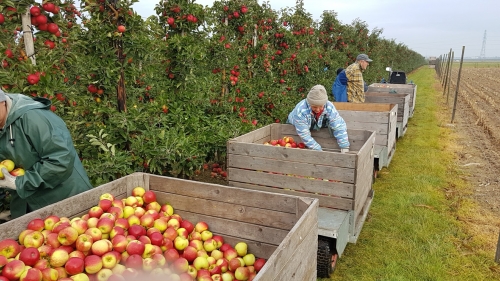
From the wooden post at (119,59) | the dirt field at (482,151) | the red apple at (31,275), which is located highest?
the wooden post at (119,59)

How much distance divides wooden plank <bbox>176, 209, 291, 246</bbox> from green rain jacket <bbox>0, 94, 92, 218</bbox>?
37.9 inches

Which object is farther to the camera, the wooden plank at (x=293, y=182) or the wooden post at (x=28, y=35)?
the wooden plank at (x=293, y=182)

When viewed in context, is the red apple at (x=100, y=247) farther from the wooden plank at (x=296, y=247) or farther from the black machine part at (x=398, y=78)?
the black machine part at (x=398, y=78)

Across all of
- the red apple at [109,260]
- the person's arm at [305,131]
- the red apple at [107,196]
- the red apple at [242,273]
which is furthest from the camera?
the person's arm at [305,131]

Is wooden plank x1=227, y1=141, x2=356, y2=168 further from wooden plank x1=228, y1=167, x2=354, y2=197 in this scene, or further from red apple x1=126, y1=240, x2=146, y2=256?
red apple x1=126, y1=240, x2=146, y2=256

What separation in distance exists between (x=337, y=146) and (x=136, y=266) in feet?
12.2

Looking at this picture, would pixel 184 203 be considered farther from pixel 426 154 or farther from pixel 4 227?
pixel 426 154

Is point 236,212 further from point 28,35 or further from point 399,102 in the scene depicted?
point 399,102

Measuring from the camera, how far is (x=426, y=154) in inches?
335

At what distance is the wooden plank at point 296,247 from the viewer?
1.81m

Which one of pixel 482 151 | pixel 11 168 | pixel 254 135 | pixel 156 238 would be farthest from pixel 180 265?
pixel 482 151

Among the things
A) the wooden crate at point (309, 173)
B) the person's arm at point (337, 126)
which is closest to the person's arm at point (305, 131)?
the person's arm at point (337, 126)

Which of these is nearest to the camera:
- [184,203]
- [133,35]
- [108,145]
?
[184,203]

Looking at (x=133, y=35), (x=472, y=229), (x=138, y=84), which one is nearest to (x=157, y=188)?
(x=133, y=35)
